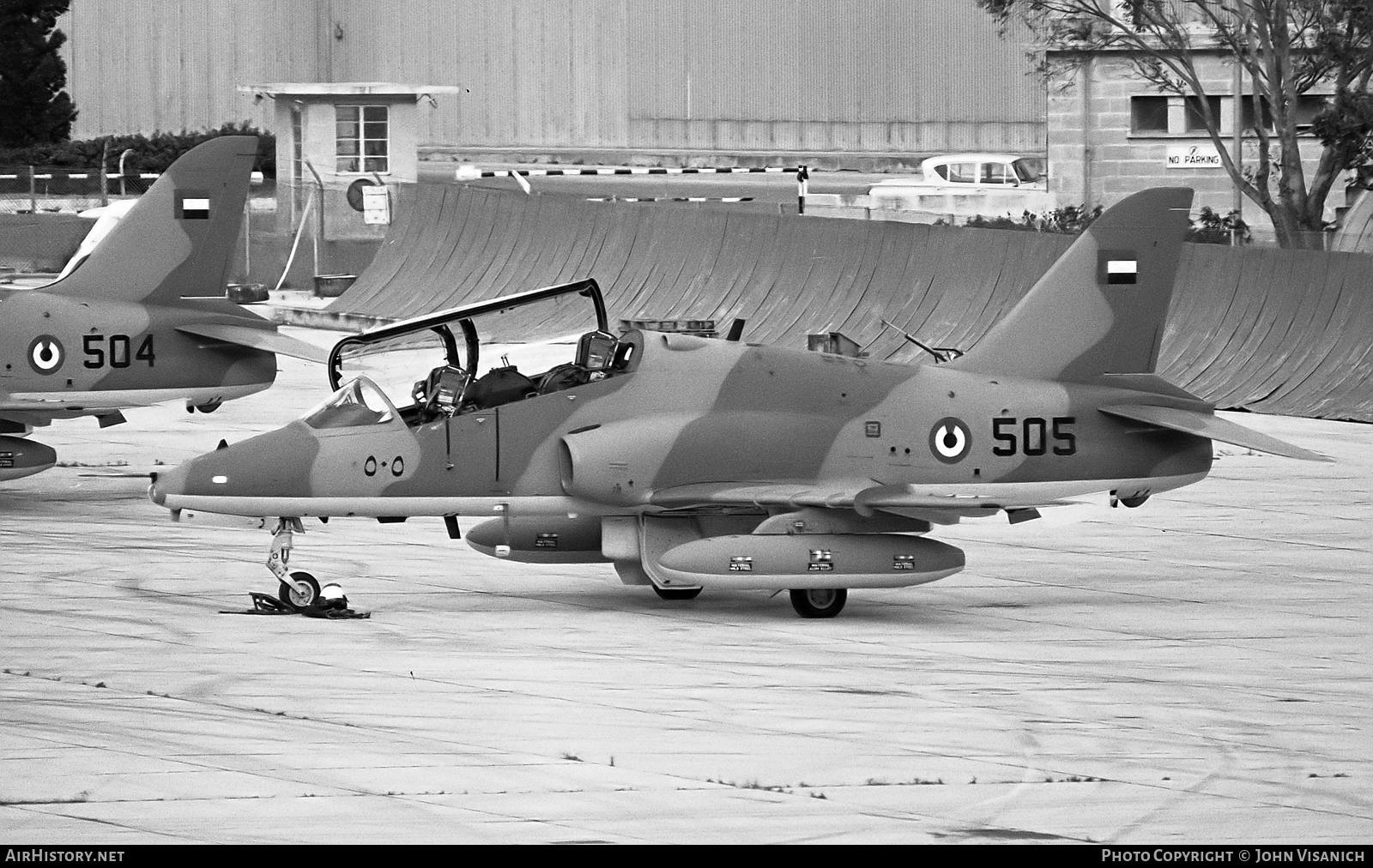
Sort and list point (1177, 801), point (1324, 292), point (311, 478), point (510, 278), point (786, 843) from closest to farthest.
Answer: point (786, 843) < point (1177, 801) < point (311, 478) < point (1324, 292) < point (510, 278)

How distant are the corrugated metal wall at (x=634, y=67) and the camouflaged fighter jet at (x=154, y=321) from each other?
4875cm

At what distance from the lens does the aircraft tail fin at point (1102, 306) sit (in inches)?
655

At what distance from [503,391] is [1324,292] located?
1570cm

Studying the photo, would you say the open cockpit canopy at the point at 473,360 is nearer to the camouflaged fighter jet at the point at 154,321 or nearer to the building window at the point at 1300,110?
the camouflaged fighter jet at the point at 154,321

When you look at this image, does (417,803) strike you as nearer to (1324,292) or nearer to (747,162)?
(1324,292)

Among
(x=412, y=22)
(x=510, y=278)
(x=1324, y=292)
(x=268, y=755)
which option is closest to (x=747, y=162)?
(x=412, y=22)

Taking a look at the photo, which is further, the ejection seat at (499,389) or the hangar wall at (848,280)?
the hangar wall at (848,280)

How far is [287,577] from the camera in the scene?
49.6ft

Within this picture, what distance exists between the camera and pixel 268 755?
1044 centimetres

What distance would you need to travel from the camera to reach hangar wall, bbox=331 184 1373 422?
27.7 metres

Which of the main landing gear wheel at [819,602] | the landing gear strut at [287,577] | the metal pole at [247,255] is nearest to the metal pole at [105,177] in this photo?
the metal pole at [247,255]

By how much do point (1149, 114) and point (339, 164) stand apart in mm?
18888

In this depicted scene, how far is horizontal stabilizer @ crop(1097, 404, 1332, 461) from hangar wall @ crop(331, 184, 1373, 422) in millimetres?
7711

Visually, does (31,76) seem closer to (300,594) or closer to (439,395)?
(439,395)
